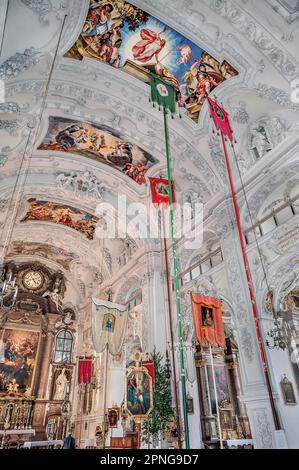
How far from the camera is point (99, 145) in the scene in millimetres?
12461

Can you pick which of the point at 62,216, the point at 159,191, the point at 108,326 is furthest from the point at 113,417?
the point at 159,191

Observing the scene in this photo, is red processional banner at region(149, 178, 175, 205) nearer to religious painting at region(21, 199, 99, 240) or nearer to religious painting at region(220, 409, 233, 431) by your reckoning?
religious painting at region(21, 199, 99, 240)

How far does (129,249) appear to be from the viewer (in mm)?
16438

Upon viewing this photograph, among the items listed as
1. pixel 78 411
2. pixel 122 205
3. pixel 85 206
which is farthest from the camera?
pixel 78 411

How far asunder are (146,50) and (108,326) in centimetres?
953

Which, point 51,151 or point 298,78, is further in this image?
point 51,151

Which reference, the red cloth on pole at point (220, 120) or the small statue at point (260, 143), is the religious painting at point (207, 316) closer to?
the red cloth on pole at point (220, 120)

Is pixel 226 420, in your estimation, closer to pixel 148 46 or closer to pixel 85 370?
pixel 85 370

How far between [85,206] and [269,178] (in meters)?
9.35

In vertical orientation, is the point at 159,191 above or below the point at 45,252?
below

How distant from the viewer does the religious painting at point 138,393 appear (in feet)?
27.7
